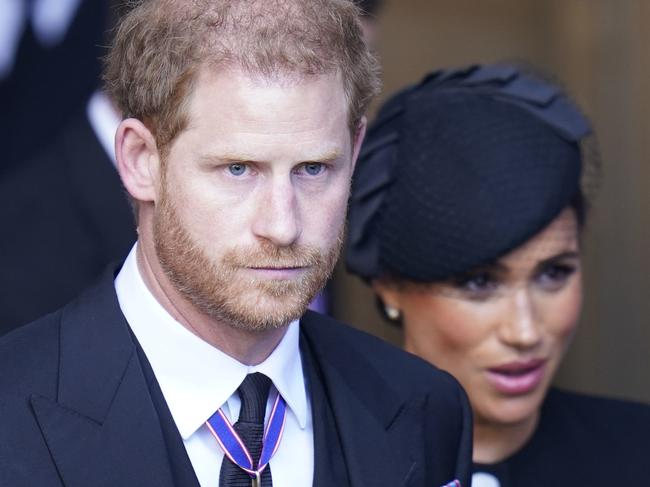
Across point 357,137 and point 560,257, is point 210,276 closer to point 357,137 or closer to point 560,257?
point 357,137

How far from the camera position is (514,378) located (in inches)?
132

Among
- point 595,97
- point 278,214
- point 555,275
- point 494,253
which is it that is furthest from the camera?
point 595,97

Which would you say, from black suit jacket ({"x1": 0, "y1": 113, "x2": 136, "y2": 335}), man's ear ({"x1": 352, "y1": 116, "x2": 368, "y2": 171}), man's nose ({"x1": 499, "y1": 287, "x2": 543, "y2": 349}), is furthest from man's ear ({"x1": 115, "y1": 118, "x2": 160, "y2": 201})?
black suit jacket ({"x1": 0, "y1": 113, "x2": 136, "y2": 335})

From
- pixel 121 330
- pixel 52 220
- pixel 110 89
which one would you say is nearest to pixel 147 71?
pixel 110 89

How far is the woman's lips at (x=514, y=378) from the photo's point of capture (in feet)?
10.9

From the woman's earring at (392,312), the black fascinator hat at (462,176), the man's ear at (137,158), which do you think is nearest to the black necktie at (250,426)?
the man's ear at (137,158)

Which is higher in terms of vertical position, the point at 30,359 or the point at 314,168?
the point at 314,168

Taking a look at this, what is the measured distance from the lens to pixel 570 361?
594cm

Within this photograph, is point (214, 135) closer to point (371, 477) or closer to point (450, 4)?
point (371, 477)

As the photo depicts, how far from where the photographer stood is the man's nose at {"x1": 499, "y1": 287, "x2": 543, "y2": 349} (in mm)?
3281

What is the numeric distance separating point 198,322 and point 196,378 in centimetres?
10

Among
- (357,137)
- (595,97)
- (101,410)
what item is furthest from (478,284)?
(595,97)

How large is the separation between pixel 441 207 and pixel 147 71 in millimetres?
1103

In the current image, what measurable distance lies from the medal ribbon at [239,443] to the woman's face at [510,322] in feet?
3.18
